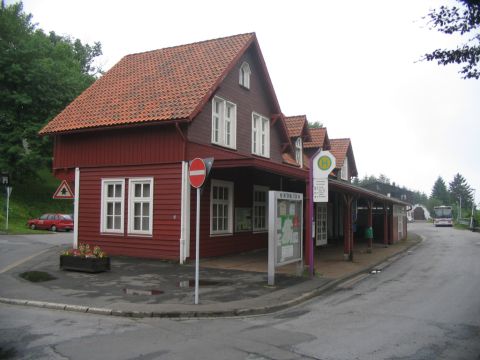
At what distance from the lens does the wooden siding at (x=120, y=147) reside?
53.1 ft

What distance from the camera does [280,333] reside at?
7516 mm

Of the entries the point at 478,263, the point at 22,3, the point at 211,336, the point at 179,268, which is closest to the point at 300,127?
the point at 478,263

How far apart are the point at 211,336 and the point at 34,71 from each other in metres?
34.6

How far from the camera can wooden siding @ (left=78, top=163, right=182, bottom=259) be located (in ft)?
52.4

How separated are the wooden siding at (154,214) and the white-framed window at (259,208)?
209 inches

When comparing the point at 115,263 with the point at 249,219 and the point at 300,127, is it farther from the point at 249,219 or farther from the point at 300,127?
the point at 300,127

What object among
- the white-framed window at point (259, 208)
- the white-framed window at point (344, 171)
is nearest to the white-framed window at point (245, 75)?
the white-framed window at point (259, 208)

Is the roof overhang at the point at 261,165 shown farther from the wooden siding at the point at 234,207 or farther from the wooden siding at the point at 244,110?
the wooden siding at the point at 244,110

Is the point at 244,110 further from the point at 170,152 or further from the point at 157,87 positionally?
the point at 170,152

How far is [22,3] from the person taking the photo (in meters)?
42.6

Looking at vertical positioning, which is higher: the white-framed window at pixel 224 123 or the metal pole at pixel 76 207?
the white-framed window at pixel 224 123

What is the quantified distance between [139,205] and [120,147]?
2209mm

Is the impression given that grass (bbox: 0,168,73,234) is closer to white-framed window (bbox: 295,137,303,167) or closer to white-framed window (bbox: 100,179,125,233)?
white-framed window (bbox: 100,179,125,233)

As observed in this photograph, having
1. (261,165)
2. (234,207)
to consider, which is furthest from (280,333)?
→ (234,207)
